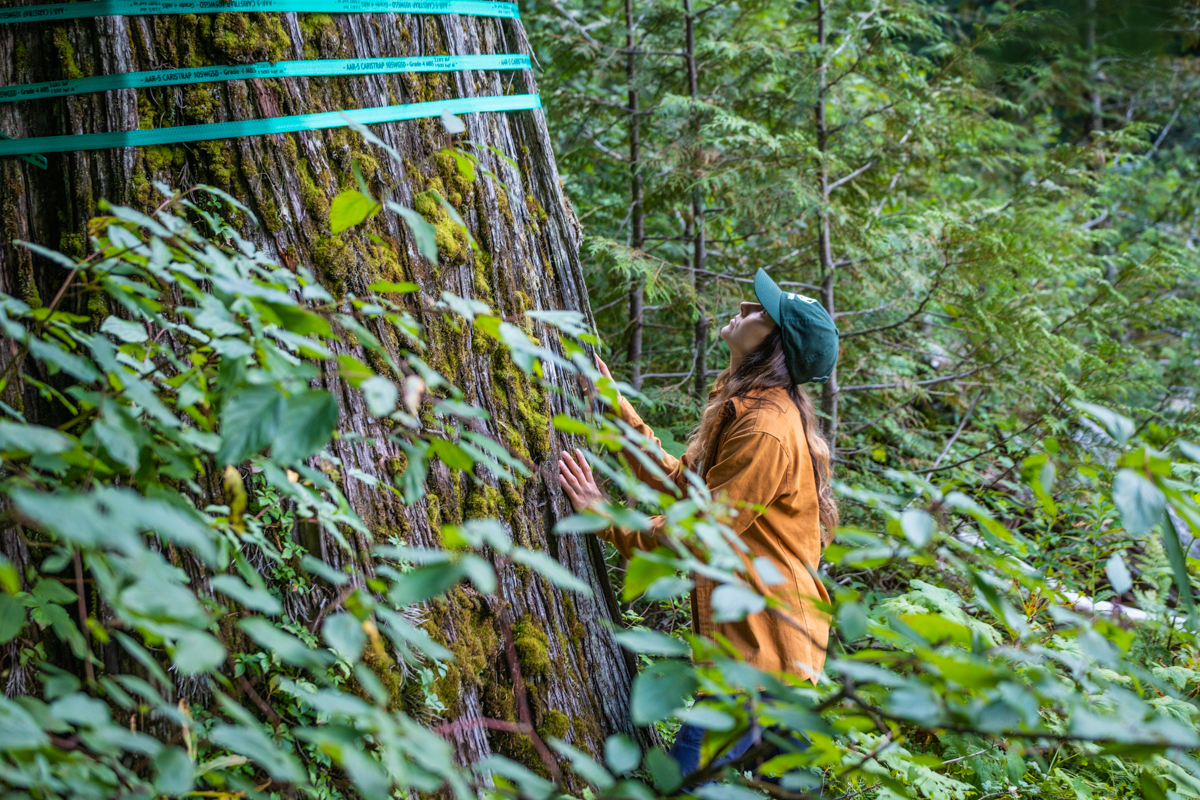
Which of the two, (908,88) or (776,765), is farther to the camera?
(908,88)

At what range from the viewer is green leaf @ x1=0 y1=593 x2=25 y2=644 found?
1076 mm

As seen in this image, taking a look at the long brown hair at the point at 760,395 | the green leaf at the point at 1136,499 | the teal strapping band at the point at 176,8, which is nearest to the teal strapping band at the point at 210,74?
the teal strapping band at the point at 176,8

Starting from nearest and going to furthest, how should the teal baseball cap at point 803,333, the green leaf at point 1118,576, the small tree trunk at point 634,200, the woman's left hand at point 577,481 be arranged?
the green leaf at point 1118,576
the woman's left hand at point 577,481
the teal baseball cap at point 803,333
the small tree trunk at point 634,200

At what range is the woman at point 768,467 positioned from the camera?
93.4 inches

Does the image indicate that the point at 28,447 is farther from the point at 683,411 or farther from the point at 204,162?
the point at 683,411

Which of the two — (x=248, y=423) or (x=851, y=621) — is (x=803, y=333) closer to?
(x=851, y=621)

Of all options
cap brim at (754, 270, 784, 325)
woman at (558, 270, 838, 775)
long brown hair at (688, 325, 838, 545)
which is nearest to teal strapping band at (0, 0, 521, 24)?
woman at (558, 270, 838, 775)

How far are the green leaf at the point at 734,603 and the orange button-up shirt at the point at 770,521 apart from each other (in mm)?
1364

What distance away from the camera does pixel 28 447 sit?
0.88 metres

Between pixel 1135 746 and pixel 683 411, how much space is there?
3.70 metres

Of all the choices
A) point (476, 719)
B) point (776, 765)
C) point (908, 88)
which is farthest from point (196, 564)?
point (908, 88)

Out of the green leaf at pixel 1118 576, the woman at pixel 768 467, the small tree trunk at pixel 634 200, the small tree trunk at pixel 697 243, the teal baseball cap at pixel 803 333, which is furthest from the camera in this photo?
the small tree trunk at pixel 634 200

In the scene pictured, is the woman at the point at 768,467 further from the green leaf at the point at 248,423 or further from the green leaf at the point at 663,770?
the green leaf at the point at 248,423

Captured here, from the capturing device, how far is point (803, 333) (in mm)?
2629
